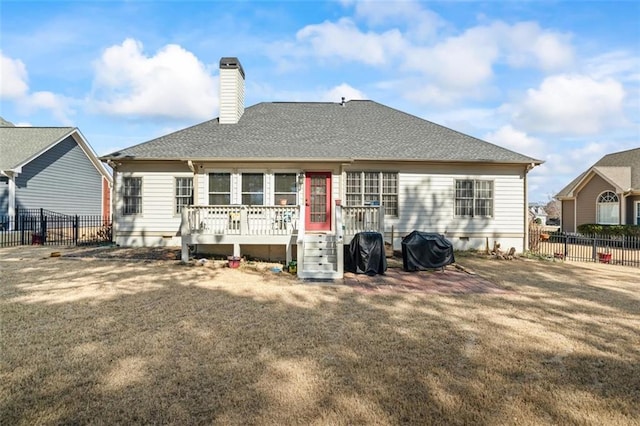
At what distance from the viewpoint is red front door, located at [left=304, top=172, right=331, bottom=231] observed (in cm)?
1287

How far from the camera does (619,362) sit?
4148mm

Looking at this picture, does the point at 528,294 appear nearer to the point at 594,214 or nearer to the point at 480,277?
the point at 480,277

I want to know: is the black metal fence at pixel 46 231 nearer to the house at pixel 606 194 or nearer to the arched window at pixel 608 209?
the house at pixel 606 194

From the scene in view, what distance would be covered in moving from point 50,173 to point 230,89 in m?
12.5

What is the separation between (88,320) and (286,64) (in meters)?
13.9

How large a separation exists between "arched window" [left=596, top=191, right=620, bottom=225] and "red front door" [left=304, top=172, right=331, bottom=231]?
18.8 metres

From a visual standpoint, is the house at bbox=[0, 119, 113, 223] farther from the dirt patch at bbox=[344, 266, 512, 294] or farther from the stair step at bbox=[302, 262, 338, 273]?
the dirt patch at bbox=[344, 266, 512, 294]

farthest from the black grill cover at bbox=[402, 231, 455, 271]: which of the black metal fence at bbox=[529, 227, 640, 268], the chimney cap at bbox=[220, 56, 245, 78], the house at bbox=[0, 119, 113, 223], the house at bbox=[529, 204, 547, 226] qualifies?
the house at bbox=[0, 119, 113, 223]

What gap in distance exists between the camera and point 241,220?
34.8 ft

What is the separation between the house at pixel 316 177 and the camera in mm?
12664

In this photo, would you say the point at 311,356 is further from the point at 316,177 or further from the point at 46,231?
the point at 46,231

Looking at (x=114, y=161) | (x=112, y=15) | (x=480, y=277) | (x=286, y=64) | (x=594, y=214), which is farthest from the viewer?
(x=594, y=214)

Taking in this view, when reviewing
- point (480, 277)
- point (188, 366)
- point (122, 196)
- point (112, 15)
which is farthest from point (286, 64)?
point (188, 366)

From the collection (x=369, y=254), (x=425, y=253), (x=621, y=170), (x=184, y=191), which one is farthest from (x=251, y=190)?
(x=621, y=170)
